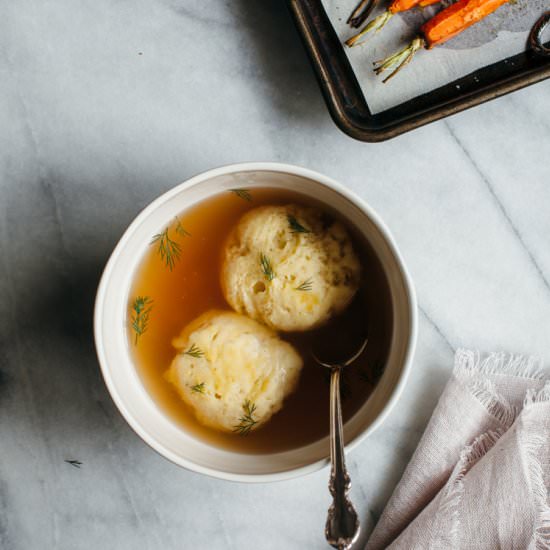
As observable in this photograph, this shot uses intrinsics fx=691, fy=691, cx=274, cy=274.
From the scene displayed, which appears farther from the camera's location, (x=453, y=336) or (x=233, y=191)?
(x=453, y=336)

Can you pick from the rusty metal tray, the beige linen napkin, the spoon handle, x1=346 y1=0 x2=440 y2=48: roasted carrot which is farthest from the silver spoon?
x1=346 y1=0 x2=440 y2=48: roasted carrot

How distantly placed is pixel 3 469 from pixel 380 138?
68 cm

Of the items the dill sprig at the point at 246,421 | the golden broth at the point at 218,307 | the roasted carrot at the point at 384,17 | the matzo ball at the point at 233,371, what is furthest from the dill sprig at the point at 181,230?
Answer: the roasted carrot at the point at 384,17

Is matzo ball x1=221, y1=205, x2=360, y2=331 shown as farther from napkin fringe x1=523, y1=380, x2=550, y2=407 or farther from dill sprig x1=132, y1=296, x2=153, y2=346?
napkin fringe x1=523, y1=380, x2=550, y2=407

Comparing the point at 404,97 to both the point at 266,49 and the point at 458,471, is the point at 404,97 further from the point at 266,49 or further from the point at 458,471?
the point at 458,471

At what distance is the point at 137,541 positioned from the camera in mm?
972

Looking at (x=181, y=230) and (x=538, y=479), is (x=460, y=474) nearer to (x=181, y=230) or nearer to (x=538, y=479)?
(x=538, y=479)

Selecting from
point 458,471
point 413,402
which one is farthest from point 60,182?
point 458,471

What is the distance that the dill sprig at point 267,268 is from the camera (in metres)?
0.81

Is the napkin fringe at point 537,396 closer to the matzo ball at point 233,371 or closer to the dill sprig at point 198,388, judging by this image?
the matzo ball at point 233,371

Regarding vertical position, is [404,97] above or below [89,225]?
above

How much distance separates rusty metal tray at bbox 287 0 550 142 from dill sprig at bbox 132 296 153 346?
1.08 ft

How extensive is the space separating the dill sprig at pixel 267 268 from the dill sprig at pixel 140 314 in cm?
16

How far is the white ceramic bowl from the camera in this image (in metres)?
0.75
